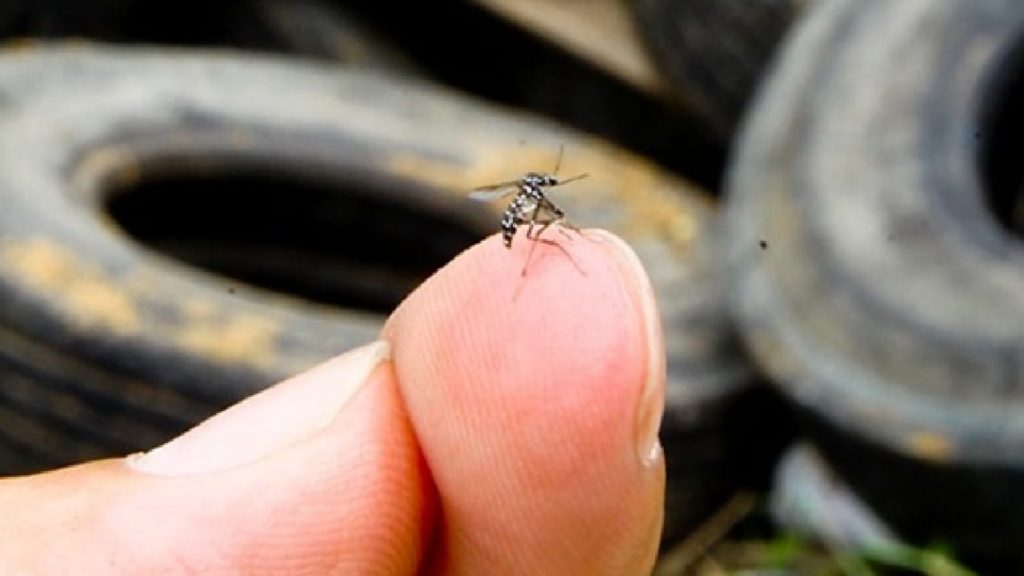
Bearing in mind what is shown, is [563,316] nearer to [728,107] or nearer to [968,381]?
[968,381]

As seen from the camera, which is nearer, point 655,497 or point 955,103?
point 655,497

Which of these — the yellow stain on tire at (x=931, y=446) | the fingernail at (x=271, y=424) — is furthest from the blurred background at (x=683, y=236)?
the fingernail at (x=271, y=424)

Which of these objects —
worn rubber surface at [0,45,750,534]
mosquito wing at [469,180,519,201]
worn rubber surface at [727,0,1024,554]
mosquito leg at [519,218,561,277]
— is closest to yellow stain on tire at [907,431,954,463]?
worn rubber surface at [727,0,1024,554]

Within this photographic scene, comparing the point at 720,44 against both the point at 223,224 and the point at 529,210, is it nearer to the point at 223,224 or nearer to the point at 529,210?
the point at 223,224

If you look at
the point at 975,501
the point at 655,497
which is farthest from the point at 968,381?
the point at 655,497

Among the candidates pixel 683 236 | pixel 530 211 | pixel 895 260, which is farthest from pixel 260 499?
pixel 683 236

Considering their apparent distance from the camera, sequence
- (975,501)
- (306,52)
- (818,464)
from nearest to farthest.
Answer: (975,501) < (818,464) < (306,52)
